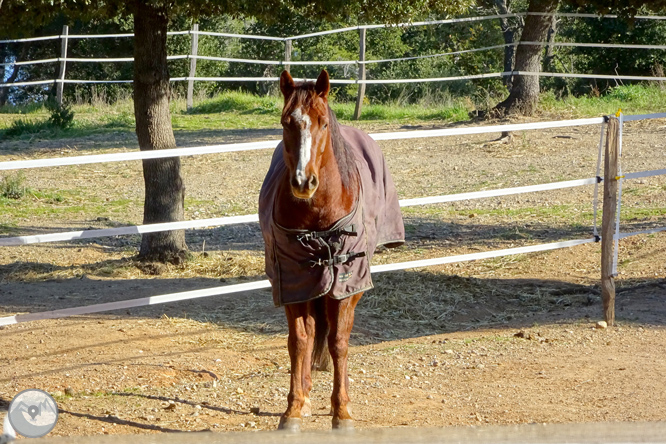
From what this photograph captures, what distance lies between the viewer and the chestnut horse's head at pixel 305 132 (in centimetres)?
302

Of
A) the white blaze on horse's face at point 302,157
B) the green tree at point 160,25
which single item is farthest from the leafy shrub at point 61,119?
the white blaze on horse's face at point 302,157

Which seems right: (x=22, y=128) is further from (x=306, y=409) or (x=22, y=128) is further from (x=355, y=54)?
(x=355, y=54)

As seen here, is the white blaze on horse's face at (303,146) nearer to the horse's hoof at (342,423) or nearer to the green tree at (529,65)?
the horse's hoof at (342,423)

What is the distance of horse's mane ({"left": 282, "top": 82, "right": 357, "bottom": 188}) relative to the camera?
315 centimetres

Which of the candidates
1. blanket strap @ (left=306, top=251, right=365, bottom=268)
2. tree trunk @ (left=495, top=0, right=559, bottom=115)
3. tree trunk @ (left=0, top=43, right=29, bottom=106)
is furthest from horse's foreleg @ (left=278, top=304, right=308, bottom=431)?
tree trunk @ (left=0, top=43, right=29, bottom=106)

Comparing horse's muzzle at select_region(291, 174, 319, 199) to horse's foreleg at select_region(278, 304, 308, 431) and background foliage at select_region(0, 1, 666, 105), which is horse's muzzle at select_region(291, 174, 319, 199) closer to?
horse's foreleg at select_region(278, 304, 308, 431)

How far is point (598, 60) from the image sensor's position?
63.0ft

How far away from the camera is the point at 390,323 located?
5.77m

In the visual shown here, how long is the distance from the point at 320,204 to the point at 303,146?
0.38m

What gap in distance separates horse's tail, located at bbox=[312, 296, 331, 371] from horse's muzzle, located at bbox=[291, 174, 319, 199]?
804 mm

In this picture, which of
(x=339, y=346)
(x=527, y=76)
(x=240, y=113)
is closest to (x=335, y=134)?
→ (x=339, y=346)

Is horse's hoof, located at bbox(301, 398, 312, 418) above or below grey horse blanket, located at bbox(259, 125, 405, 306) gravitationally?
below

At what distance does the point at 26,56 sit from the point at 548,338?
25253 mm

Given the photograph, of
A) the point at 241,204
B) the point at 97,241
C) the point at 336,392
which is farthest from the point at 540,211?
the point at 336,392
